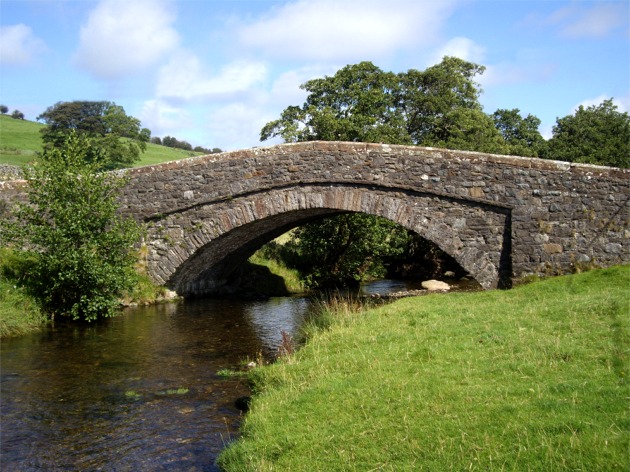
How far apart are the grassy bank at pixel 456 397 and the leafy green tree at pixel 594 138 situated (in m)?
25.0

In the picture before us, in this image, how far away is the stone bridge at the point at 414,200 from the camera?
1457 cm

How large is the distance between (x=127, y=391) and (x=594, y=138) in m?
31.7

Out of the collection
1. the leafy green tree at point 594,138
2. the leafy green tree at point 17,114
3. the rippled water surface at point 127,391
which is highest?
the leafy green tree at point 17,114

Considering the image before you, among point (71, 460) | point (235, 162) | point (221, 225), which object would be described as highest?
point (235, 162)

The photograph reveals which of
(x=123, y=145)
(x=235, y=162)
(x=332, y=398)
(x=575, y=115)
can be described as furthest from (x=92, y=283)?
(x=123, y=145)

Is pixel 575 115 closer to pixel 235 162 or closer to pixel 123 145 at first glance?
pixel 235 162

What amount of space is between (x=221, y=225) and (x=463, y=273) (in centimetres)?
1201

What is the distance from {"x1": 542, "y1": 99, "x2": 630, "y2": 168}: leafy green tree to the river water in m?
23.6

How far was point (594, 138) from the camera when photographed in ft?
111

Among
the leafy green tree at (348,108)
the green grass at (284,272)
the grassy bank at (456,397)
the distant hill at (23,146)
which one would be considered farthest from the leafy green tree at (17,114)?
the grassy bank at (456,397)

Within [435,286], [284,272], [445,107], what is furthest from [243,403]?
[445,107]

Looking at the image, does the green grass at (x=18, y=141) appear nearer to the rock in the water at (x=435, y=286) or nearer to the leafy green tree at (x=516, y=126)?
the rock in the water at (x=435, y=286)

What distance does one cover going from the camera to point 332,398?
6797 millimetres

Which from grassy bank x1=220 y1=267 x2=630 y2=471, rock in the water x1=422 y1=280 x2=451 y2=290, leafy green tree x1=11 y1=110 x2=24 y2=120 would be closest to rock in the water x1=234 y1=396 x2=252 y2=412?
→ grassy bank x1=220 y1=267 x2=630 y2=471
